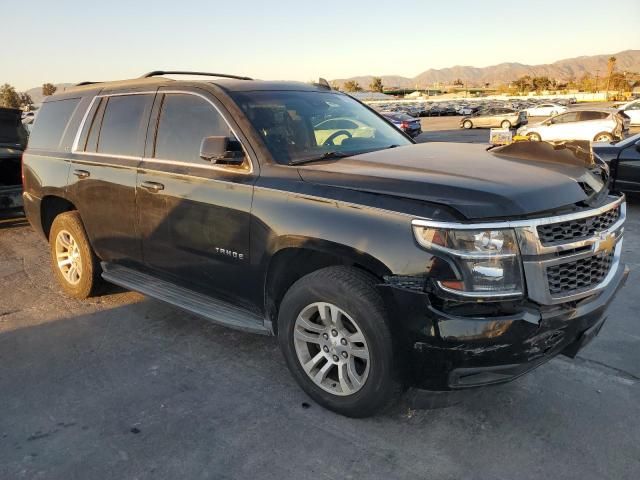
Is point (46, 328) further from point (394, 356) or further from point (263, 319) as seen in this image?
point (394, 356)

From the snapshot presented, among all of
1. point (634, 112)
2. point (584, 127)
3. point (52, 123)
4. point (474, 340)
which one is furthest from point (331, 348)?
point (634, 112)

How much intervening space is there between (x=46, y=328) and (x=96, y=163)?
148cm

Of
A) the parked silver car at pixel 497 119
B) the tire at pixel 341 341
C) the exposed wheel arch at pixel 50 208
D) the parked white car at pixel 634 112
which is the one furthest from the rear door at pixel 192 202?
the parked silver car at pixel 497 119

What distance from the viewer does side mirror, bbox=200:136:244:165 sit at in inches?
132

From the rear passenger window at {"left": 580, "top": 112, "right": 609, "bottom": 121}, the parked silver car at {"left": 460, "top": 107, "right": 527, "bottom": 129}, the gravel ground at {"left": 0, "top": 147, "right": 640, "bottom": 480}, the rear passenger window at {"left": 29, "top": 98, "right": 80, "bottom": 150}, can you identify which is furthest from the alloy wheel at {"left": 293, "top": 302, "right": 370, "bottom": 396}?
the parked silver car at {"left": 460, "top": 107, "right": 527, "bottom": 129}

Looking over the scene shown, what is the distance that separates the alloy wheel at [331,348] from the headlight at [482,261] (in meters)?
0.65

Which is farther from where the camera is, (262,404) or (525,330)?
(262,404)

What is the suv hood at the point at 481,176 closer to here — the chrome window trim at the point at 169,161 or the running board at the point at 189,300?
the chrome window trim at the point at 169,161

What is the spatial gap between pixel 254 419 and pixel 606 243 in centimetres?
227

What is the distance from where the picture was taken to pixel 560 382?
11.4 ft

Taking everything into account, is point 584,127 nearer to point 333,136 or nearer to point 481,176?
point 333,136

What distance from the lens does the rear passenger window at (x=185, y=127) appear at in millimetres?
3760

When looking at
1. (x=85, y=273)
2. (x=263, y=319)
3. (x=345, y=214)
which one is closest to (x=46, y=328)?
(x=85, y=273)

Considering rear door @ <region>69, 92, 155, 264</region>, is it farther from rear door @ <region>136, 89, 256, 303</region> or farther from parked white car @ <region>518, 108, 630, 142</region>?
parked white car @ <region>518, 108, 630, 142</region>
